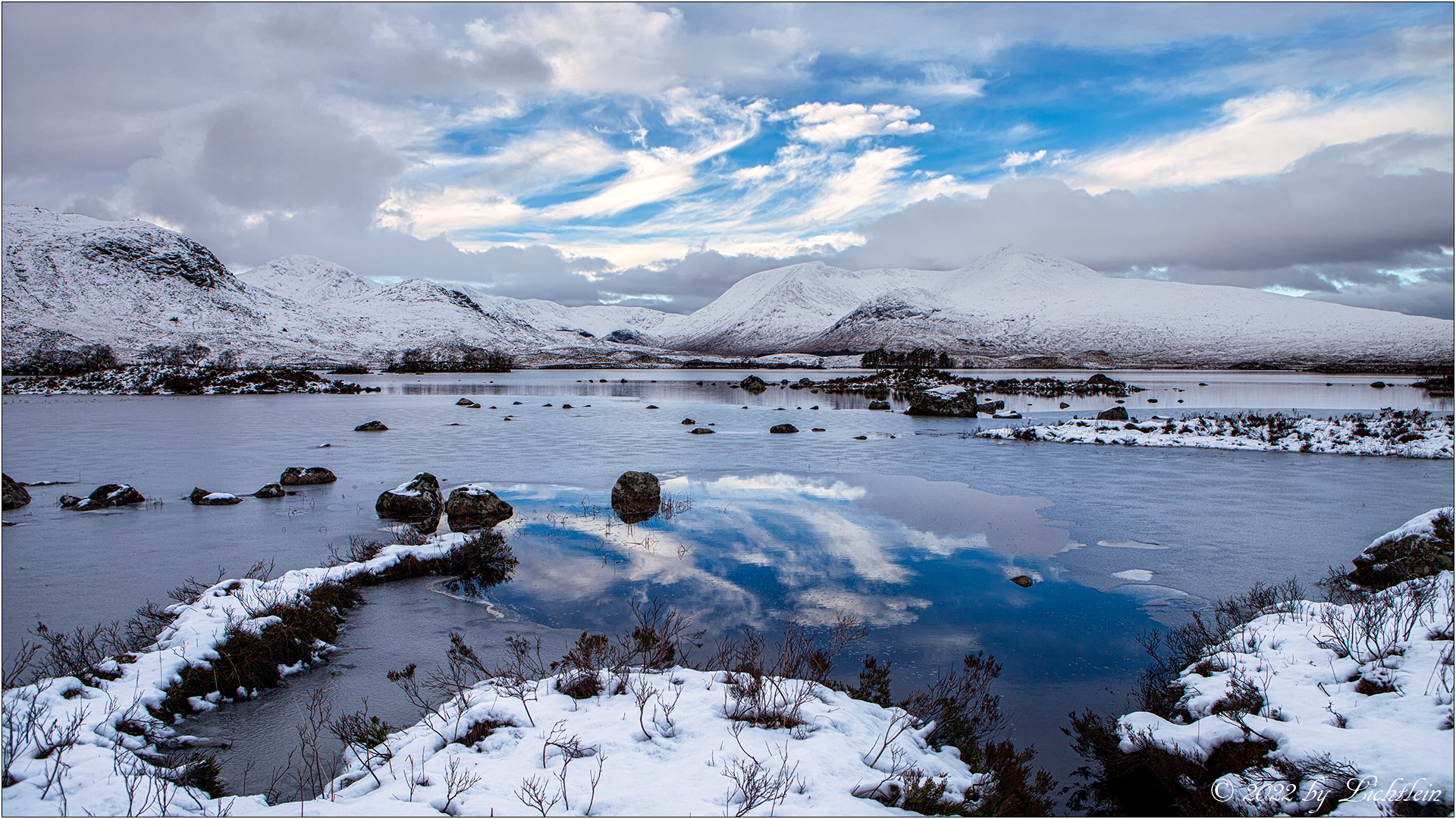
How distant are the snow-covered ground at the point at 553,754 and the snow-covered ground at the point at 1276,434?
25.0m

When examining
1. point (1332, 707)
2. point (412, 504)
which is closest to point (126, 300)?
point (412, 504)

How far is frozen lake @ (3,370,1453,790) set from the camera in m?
8.40

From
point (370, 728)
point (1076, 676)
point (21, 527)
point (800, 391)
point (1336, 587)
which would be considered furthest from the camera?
point (800, 391)

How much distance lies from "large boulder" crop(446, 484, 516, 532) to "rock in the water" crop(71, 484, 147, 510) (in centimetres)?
741

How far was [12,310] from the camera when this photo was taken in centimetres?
13362

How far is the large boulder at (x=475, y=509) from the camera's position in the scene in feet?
47.6

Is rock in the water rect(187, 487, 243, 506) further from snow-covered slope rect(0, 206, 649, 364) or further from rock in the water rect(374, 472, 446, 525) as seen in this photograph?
snow-covered slope rect(0, 206, 649, 364)

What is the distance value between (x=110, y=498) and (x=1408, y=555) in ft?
79.4

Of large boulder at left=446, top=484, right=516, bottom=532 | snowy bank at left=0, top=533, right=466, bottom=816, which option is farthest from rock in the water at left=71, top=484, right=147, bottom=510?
snowy bank at left=0, top=533, right=466, bottom=816

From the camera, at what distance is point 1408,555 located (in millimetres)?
9516

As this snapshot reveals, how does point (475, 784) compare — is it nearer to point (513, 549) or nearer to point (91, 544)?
point (513, 549)

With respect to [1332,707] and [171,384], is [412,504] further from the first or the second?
[171,384]

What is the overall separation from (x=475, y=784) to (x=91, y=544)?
12.0 metres

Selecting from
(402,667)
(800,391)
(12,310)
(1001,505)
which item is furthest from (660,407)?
(12,310)
